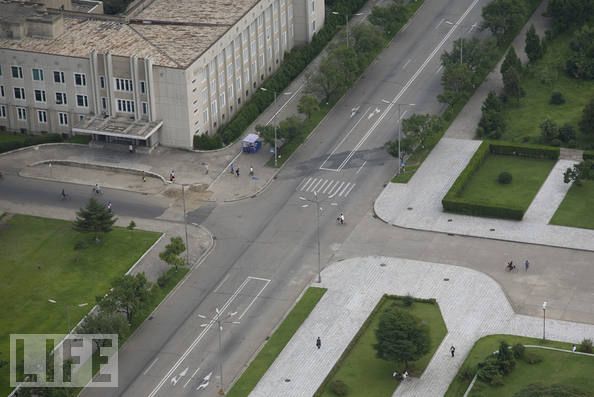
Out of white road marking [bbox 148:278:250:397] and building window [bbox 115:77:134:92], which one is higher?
building window [bbox 115:77:134:92]

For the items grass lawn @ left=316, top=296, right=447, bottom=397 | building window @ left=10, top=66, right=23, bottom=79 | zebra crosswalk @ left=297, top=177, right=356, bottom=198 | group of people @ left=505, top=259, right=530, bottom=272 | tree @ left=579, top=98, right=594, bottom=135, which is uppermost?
building window @ left=10, top=66, right=23, bottom=79

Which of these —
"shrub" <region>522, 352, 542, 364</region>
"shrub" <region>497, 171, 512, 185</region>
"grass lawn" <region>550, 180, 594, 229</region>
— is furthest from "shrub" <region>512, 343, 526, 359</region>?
"shrub" <region>497, 171, 512, 185</region>

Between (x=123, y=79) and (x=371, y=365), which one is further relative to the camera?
(x=123, y=79)

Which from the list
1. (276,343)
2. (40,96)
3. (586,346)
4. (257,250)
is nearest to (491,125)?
(257,250)

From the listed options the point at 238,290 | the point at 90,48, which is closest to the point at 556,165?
the point at 238,290

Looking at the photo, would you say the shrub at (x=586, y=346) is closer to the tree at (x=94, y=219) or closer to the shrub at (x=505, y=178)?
the shrub at (x=505, y=178)

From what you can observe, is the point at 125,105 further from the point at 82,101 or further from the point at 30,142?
the point at 30,142

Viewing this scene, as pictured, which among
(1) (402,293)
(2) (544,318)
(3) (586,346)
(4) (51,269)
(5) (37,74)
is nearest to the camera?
(3) (586,346)

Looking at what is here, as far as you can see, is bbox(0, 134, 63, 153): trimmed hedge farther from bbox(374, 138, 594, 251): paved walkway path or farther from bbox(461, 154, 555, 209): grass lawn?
bbox(461, 154, 555, 209): grass lawn
